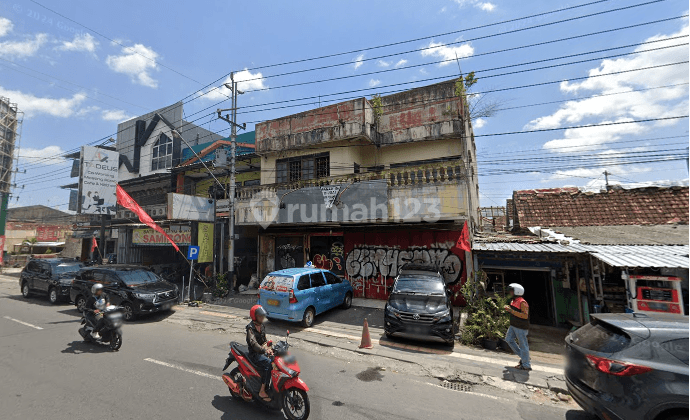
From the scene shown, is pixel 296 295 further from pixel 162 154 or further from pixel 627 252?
pixel 162 154

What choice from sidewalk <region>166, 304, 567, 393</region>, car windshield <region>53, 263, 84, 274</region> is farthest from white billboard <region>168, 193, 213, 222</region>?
car windshield <region>53, 263, 84, 274</region>

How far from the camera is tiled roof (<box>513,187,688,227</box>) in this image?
12555mm

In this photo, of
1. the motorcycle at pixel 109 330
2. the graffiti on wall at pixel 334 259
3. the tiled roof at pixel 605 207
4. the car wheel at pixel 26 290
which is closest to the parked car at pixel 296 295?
the motorcycle at pixel 109 330

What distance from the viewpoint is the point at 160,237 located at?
1809cm

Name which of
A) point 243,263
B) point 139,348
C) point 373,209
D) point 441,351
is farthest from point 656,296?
point 243,263

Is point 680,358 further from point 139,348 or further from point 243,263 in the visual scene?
point 243,263

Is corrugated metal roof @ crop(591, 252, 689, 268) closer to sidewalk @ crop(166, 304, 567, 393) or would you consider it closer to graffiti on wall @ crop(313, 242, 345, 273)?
sidewalk @ crop(166, 304, 567, 393)

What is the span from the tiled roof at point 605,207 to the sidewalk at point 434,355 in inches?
338

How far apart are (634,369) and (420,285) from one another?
5750 millimetres

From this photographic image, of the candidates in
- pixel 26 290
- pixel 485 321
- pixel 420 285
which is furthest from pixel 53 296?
pixel 485 321

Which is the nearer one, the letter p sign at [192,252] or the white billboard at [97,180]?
the letter p sign at [192,252]

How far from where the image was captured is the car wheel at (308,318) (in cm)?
938

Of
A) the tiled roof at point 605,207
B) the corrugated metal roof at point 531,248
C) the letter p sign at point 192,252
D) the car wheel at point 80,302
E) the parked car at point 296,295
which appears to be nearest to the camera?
the corrugated metal roof at point 531,248

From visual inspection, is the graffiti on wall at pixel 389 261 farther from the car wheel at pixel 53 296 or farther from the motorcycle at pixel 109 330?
the car wheel at pixel 53 296
